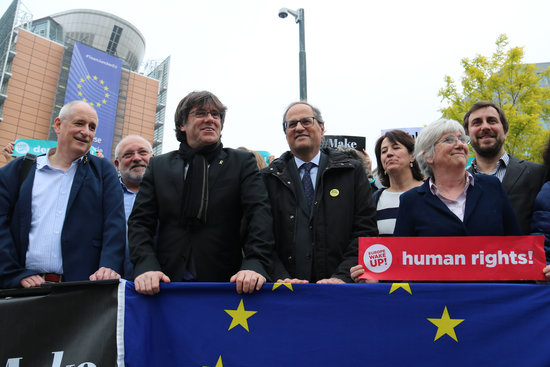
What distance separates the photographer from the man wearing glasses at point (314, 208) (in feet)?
8.59

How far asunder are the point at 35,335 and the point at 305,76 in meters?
6.51

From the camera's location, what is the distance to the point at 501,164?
3246mm

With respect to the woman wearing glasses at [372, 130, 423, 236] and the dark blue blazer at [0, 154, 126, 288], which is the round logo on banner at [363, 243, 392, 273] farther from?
the dark blue blazer at [0, 154, 126, 288]

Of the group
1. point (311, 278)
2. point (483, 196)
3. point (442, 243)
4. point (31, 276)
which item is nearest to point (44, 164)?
point (31, 276)

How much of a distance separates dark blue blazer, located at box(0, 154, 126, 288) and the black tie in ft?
4.12

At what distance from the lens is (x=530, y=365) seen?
197 cm

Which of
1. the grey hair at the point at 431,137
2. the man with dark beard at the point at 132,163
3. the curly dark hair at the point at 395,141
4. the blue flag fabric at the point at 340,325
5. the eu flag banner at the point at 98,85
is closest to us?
the blue flag fabric at the point at 340,325

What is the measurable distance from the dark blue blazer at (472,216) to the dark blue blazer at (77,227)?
1850 mm

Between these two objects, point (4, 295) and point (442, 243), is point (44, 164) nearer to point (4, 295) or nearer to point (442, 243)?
point (4, 295)

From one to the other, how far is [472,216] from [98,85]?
57152mm

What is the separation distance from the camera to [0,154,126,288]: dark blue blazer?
2584 mm

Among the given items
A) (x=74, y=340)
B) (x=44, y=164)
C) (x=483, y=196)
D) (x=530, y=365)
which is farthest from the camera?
(x=44, y=164)

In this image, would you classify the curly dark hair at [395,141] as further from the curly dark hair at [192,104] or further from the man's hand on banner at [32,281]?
the man's hand on banner at [32,281]

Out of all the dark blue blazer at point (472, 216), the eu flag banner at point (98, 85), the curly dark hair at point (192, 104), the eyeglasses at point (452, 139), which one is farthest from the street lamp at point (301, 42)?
the eu flag banner at point (98, 85)
